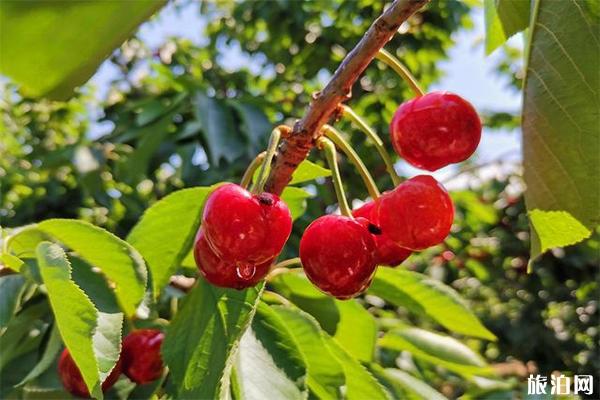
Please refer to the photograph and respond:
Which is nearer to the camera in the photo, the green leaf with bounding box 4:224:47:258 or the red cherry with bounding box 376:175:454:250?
the red cherry with bounding box 376:175:454:250

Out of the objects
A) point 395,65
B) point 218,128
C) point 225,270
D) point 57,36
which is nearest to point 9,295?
point 225,270

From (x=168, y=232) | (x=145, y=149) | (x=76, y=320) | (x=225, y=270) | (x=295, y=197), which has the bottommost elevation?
→ (x=76, y=320)

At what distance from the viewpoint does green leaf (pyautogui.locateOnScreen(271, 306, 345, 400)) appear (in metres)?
0.91

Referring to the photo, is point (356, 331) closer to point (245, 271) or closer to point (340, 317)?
point (340, 317)

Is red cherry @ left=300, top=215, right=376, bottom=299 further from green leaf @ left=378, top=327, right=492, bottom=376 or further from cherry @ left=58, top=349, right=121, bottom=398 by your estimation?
green leaf @ left=378, top=327, right=492, bottom=376

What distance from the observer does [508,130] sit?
3062mm

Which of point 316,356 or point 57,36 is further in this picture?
point 316,356

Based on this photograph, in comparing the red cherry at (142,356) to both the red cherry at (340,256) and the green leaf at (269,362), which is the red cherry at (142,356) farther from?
the red cherry at (340,256)

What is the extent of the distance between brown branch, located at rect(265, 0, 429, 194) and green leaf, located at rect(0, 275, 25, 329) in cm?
37

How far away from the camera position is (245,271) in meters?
0.76

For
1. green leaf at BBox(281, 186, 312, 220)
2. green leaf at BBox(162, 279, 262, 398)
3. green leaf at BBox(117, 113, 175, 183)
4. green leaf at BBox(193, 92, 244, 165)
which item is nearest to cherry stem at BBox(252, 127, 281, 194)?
green leaf at BBox(162, 279, 262, 398)

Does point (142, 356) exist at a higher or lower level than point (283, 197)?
lower

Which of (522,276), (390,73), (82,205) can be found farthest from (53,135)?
(522,276)

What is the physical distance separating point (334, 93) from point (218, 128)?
1177mm
